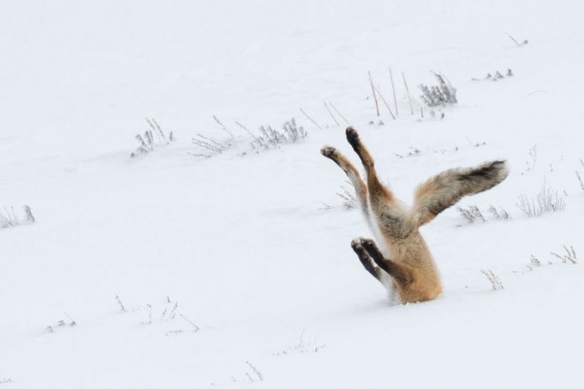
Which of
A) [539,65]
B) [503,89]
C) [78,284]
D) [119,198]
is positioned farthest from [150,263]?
[539,65]

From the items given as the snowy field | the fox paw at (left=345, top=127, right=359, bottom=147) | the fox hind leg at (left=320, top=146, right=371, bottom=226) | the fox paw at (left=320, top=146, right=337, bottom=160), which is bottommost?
the snowy field

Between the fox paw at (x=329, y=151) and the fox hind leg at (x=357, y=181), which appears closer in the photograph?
the fox hind leg at (x=357, y=181)

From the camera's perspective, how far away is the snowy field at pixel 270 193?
5141mm

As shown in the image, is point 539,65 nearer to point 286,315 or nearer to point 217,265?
point 217,265

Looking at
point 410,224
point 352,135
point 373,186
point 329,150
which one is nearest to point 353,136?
point 352,135

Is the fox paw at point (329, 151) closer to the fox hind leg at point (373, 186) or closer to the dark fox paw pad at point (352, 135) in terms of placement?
the dark fox paw pad at point (352, 135)

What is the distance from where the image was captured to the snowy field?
16.9ft

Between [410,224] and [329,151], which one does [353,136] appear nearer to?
[329,151]

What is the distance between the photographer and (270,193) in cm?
963

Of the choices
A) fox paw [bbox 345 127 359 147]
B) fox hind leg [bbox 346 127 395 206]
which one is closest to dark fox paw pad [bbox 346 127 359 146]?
fox paw [bbox 345 127 359 147]

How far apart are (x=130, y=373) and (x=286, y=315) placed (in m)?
1.23

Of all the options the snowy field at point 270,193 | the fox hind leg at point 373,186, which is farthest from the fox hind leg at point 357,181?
the snowy field at point 270,193

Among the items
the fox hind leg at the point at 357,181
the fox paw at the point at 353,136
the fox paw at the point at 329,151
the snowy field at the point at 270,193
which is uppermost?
the fox paw at the point at 353,136

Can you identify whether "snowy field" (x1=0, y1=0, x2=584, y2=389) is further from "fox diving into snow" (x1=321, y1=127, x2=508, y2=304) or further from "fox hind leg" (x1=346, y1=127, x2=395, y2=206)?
"fox hind leg" (x1=346, y1=127, x2=395, y2=206)
